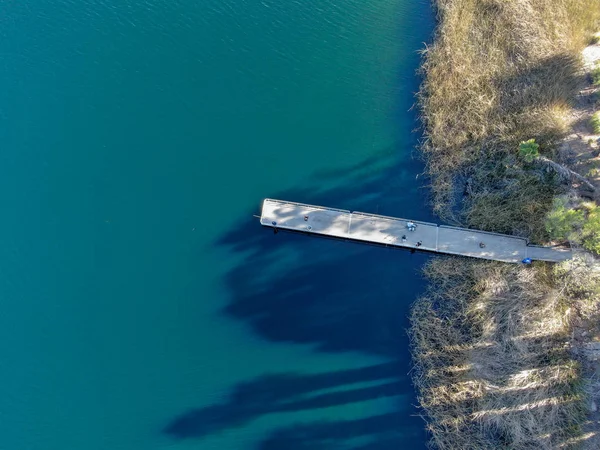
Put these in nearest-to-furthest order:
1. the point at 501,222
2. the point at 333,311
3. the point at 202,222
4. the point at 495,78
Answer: the point at 501,222 < the point at 333,311 < the point at 202,222 < the point at 495,78

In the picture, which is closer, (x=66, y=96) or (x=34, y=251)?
(x=34, y=251)

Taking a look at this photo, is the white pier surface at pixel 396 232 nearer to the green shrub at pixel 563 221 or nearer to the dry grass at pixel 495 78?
the green shrub at pixel 563 221

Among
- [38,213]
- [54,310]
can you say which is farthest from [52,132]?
[54,310]

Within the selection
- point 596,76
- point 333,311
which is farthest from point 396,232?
point 596,76

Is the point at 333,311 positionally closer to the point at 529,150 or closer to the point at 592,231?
the point at 592,231

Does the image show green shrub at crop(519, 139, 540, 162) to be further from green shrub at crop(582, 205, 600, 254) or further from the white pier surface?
the white pier surface

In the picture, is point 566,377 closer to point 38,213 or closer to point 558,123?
point 558,123

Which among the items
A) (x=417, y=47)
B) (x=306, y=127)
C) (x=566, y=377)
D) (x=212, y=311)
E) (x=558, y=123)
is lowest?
(x=566, y=377)

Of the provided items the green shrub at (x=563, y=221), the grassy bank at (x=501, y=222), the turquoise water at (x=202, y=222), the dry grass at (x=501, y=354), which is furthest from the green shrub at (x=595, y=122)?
the turquoise water at (x=202, y=222)
